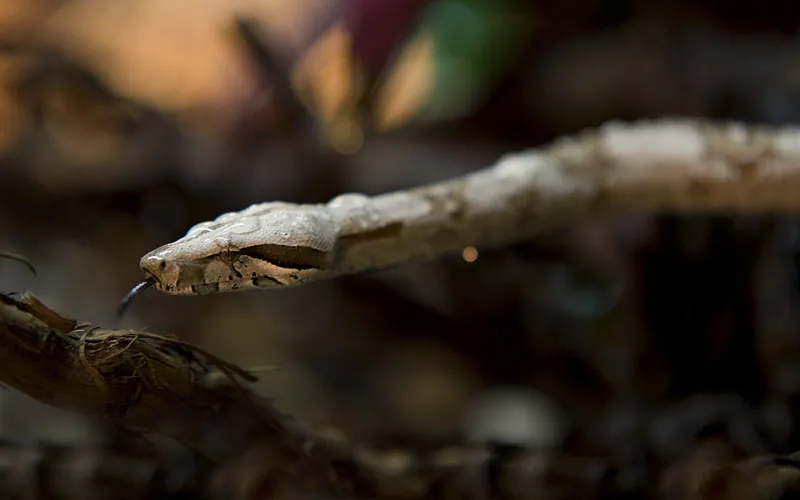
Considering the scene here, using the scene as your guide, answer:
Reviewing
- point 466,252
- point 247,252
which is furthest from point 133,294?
point 466,252

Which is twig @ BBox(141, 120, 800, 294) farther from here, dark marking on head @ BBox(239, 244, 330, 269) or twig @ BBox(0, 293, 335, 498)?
twig @ BBox(0, 293, 335, 498)

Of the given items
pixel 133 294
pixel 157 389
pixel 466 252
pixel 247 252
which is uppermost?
pixel 466 252

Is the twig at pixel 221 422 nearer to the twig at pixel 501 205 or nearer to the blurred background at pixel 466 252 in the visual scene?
the blurred background at pixel 466 252

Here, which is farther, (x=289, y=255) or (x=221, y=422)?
(x=289, y=255)

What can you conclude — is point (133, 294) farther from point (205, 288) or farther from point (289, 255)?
point (289, 255)

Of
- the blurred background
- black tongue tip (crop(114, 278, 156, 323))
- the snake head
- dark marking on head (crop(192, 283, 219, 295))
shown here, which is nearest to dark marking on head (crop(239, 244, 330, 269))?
the snake head

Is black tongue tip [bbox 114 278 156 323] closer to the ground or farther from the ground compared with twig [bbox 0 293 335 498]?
farther from the ground
